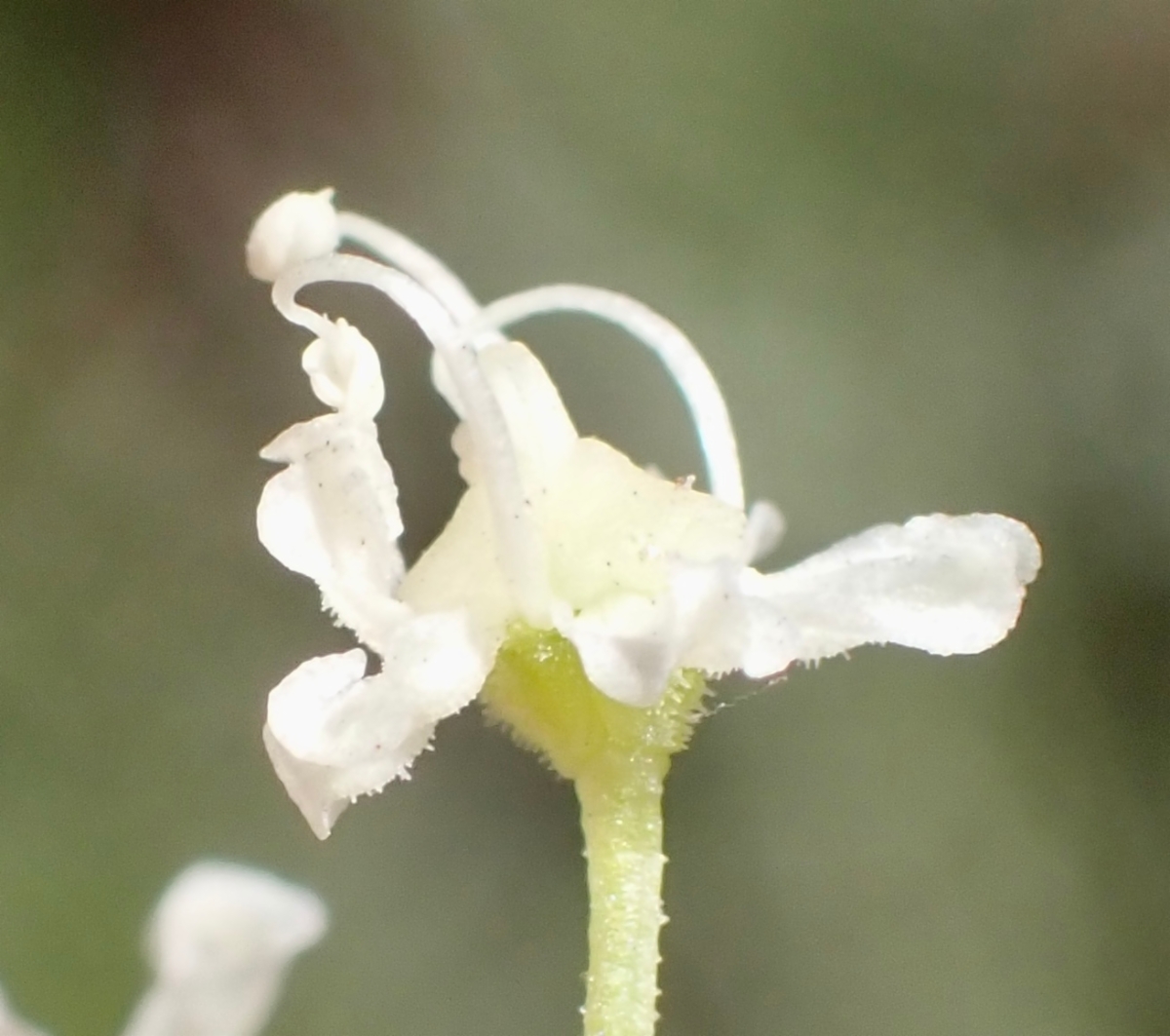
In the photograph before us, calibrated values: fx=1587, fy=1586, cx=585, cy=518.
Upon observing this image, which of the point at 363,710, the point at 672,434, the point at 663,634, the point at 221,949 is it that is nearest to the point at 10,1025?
the point at 221,949

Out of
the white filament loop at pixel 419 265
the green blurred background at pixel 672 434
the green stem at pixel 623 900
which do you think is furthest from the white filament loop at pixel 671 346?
the green blurred background at pixel 672 434

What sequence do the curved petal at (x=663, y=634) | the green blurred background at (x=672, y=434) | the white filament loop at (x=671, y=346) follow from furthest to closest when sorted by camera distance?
the green blurred background at (x=672, y=434) < the white filament loop at (x=671, y=346) < the curved petal at (x=663, y=634)

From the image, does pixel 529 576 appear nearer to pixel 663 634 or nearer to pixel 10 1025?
pixel 663 634

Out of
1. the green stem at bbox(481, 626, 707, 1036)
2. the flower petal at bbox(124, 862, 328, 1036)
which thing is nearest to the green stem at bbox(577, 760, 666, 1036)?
the green stem at bbox(481, 626, 707, 1036)

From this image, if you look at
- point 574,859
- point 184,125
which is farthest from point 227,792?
point 184,125

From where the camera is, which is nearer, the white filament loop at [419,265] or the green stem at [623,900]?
the green stem at [623,900]

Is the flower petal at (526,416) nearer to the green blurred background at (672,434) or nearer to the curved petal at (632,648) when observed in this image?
the curved petal at (632,648)

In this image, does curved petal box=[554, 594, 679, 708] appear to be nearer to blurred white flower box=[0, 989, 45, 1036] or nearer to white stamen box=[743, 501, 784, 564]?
white stamen box=[743, 501, 784, 564]
